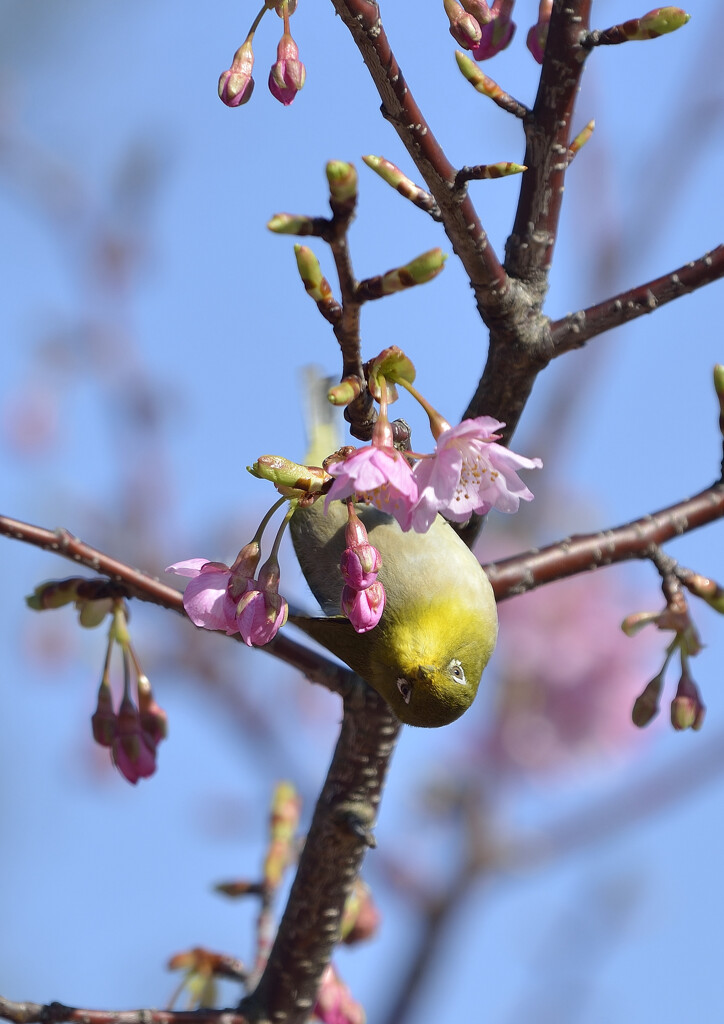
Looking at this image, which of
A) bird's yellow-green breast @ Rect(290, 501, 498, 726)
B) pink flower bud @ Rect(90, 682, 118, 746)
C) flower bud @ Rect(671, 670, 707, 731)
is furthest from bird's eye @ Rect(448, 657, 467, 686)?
pink flower bud @ Rect(90, 682, 118, 746)

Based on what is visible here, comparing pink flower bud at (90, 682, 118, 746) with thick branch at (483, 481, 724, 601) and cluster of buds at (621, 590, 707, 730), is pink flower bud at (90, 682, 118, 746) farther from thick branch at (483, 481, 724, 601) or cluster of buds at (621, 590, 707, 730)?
cluster of buds at (621, 590, 707, 730)

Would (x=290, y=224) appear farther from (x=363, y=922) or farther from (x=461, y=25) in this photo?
(x=363, y=922)

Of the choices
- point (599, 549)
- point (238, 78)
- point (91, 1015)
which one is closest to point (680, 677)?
point (599, 549)

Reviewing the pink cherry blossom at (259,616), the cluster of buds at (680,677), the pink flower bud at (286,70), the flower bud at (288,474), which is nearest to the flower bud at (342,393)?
the flower bud at (288,474)

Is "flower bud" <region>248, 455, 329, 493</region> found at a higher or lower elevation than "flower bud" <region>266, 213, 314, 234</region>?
lower

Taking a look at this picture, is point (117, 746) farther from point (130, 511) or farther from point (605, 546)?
point (130, 511)

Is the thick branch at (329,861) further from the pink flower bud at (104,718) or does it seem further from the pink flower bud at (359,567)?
the pink flower bud at (359,567)

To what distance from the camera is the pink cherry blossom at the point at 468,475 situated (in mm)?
1796

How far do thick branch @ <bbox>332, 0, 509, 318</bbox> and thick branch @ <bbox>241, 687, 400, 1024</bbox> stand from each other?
911 millimetres

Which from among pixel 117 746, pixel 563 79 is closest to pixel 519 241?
pixel 563 79

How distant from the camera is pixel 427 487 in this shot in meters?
1.81

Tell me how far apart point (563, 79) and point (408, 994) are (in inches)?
177

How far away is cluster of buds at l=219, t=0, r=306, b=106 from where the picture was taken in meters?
1.87

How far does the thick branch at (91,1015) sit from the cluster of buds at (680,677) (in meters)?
1.07
